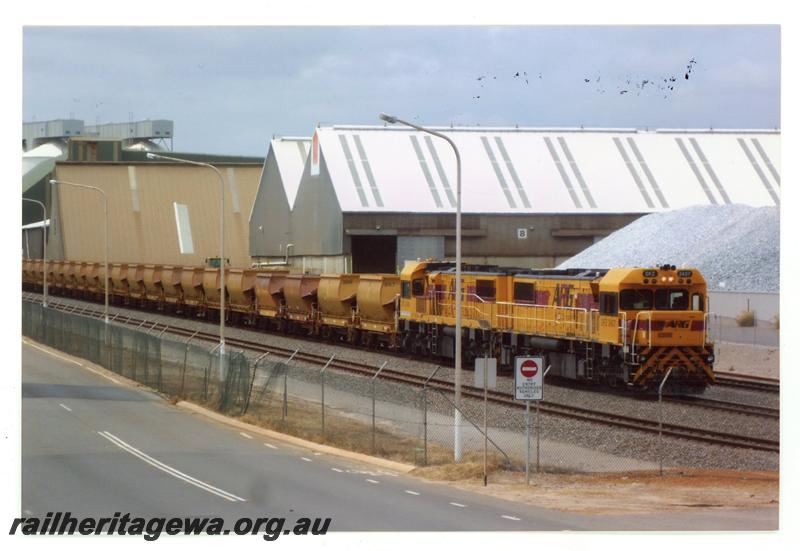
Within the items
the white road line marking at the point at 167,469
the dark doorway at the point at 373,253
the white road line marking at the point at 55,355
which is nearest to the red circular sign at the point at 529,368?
the white road line marking at the point at 167,469

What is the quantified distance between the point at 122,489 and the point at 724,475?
12.7 m

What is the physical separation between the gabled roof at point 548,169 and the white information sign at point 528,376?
47866mm

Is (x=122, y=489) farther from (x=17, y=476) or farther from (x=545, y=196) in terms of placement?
(x=545, y=196)

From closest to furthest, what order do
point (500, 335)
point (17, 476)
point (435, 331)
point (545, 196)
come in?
point (17, 476)
point (500, 335)
point (435, 331)
point (545, 196)

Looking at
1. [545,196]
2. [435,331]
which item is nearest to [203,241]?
[545,196]

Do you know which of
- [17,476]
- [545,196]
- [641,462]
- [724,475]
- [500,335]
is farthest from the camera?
[545,196]

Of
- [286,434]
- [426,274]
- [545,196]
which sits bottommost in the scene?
[286,434]

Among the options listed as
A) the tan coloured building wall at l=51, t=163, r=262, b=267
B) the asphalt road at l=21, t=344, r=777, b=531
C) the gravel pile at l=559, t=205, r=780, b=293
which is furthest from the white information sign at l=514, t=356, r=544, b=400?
A: the tan coloured building wall at l=51, t=163, r=262, b=267

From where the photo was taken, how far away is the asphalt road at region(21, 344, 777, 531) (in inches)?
782

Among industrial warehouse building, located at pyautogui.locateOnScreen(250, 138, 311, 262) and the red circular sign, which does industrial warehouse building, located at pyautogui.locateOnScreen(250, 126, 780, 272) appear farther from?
the red circular sign

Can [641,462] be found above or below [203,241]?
below

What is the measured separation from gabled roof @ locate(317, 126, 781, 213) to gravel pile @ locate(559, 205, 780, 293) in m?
4.67

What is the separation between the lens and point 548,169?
251 ft

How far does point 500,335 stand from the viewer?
41.9 meters
